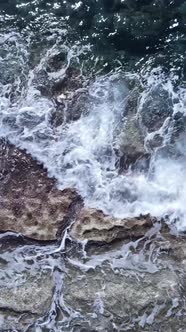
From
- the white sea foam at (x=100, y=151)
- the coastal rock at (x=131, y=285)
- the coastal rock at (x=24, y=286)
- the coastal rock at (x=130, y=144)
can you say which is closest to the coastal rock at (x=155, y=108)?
the white sea foam at (x=100, y=151)

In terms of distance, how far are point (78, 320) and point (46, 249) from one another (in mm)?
892

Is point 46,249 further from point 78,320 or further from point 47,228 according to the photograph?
point 78,320

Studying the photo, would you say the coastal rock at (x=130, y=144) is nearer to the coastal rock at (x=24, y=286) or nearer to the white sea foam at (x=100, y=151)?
the white sea foam at (x=100, y=151)

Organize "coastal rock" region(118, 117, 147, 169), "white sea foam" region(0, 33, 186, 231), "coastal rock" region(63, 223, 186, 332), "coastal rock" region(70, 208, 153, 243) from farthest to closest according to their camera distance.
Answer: "coastal rock" region(118, 117, 147, 169)
"white sea foam" region(0, 33, 186, 231)
"coastal rock" region(70, 208, 153, 243)
"coastal rock" region(63, 223, 186, 332)

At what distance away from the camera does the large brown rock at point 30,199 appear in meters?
5.95

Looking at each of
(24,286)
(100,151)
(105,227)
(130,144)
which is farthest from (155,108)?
(24,286)

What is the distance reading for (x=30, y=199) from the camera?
20.0 ft

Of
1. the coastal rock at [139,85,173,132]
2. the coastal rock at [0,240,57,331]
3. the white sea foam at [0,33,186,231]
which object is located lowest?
the coastal rock at [0,240,57,331]

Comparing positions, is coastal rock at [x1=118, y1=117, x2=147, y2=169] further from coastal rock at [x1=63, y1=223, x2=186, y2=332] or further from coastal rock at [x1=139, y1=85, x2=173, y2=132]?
coastal rock at [x1=63, y1=223, x2=186, y2=332]

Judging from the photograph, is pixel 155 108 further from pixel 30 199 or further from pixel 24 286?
pixel 24 286

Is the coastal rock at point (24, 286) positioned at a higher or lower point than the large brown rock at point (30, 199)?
lower

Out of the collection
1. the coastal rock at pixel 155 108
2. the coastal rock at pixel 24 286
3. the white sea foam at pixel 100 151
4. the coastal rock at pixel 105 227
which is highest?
the coastal rock at pixel 155 108

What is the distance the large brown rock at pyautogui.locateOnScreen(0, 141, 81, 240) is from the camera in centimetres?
595

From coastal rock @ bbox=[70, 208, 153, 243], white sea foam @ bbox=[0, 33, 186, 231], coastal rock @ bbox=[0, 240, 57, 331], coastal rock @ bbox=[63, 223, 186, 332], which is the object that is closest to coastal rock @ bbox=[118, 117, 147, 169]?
white sea foam @ bbox=[0, 33, 186, 231]
